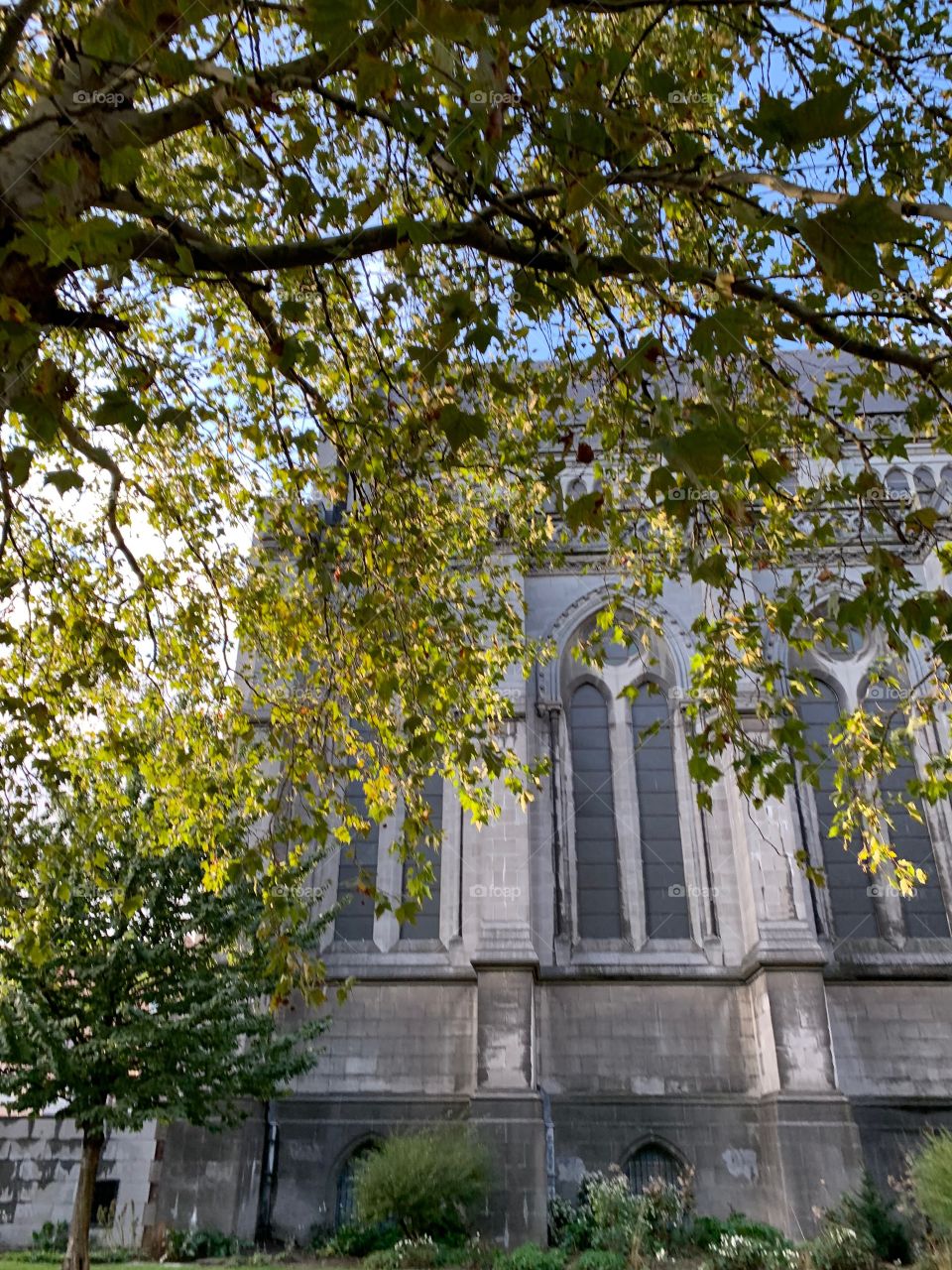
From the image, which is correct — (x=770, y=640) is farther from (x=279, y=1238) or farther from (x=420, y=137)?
(x=420, y=137)

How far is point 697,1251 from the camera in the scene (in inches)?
441

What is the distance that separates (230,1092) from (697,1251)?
19.2ft

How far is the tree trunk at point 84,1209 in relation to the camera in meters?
9.73

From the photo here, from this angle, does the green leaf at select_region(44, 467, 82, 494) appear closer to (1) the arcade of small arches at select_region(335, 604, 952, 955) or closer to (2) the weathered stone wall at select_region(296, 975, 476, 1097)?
(1) the arcade of small arches at select_region(335, 604, 952, 955)

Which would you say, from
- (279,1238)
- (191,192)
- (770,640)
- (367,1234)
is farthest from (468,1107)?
(191,192)

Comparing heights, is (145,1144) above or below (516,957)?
below

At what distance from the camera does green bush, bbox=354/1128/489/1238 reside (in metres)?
11.2

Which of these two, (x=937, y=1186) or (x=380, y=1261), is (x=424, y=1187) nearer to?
(x=380, y=1261)

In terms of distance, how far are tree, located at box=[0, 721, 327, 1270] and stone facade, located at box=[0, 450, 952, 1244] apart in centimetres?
211

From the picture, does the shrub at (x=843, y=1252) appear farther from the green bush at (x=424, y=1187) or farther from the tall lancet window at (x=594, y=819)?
the tall lancet window at (x=594, y=819)

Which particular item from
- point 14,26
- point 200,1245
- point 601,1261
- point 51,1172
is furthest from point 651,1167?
point 14,26

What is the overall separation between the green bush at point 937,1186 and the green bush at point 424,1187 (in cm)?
500
